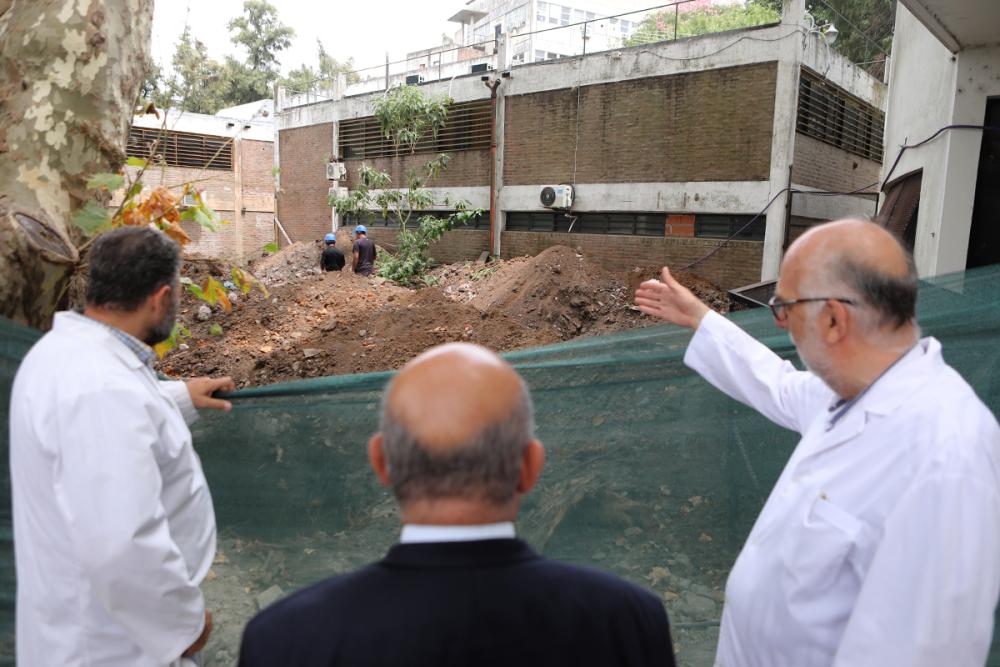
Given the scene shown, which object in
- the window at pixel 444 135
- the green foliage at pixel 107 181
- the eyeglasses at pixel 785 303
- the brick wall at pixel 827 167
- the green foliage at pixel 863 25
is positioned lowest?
the eyeglasses at pixel 785 303

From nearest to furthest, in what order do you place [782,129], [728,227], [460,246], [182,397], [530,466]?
[530,466]
[182,397]
[782,129]
[728,227]
[460,246]

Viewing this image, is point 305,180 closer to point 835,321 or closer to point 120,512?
point 120,512

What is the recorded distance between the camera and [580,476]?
3.00 meters

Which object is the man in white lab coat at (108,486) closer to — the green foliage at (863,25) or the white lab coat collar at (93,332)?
the white lab coat collar at (93,332)

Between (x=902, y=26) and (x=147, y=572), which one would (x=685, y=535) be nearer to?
(x=147, y=572)

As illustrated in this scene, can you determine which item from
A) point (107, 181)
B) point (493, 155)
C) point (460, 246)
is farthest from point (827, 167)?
point (107, 181)

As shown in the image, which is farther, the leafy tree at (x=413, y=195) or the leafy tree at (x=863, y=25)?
the leafy tree at (x=863, y=25)

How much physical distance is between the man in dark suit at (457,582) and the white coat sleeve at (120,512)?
80cm

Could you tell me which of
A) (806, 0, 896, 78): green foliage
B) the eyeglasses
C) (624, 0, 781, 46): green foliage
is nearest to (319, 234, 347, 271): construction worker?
the eyeglasses

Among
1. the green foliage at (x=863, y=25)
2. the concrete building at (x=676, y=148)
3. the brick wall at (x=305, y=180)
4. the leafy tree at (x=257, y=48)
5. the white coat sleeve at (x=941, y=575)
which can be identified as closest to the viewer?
the white coat sleeve at (x=941, y=575)

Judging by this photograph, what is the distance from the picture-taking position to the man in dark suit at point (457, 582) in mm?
985

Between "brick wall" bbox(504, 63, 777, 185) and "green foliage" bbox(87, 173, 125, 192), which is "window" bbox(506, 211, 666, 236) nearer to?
"brick wall" bbox(504, 63, 777, 185)

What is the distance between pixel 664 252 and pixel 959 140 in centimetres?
871

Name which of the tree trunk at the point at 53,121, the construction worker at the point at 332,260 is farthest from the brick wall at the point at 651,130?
the tree trunk at the point at 53,121
